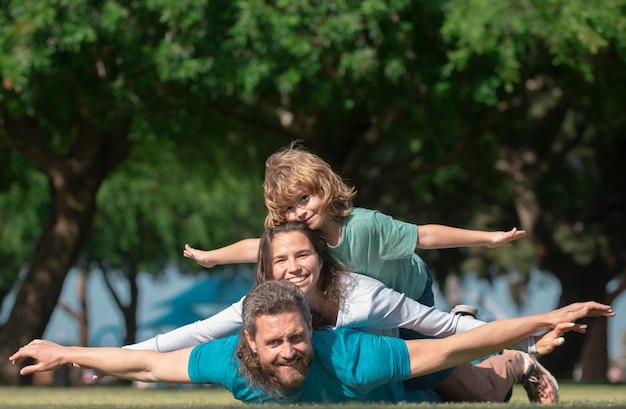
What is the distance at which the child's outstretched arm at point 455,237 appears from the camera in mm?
6418

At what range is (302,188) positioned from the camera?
6277 mm

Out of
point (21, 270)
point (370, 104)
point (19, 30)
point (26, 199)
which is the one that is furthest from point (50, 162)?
point (21, 270)

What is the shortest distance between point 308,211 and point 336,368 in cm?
120

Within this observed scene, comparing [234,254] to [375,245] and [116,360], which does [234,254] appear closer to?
[375,245]

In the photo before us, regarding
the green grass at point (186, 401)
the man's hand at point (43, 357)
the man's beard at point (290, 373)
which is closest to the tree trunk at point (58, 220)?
the green grass at point (186, 401)

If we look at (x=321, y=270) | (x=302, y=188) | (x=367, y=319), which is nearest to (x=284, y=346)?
(x=367, y=319)

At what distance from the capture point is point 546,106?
80.9 feet

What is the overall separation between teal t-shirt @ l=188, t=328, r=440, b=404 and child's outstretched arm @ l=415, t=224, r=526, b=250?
1.11 metres

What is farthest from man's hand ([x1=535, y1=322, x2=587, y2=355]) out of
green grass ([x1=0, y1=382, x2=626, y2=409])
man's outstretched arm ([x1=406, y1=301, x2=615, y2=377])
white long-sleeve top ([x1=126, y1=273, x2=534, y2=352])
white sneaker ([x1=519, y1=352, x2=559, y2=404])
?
white sneaker ([x1=519, y1=352, x2=559, y2=404])

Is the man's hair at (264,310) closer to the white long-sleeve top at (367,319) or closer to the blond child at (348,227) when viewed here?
the white long-sleeve top at (367,319)

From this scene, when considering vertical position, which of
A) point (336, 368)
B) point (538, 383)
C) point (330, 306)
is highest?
point (330, 306)

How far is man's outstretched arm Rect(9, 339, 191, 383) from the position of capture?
548cm

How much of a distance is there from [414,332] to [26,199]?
19.7m

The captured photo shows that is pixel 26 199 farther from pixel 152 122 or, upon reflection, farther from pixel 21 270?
pixel 152 122
